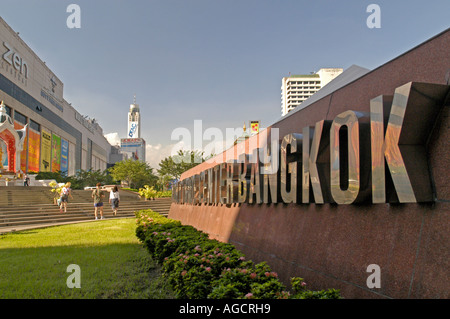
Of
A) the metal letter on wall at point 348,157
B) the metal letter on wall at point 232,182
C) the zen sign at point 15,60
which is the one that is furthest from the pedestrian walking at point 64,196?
the zen sign at point 15,60

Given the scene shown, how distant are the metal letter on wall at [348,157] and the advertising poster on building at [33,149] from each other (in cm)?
5006

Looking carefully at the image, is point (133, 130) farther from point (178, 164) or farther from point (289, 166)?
point (289, 166)

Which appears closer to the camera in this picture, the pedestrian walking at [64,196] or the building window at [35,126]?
the pedestrian walking at [64,196]

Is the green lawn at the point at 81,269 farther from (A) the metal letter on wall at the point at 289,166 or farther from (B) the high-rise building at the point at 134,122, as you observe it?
(B) the high-rise building at the point at 134,122

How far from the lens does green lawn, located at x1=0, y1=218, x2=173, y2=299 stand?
4.73 metres

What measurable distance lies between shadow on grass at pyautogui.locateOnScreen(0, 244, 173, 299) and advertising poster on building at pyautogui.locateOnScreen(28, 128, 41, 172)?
144 ft

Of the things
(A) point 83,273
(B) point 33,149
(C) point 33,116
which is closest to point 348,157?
(A) point 83,273

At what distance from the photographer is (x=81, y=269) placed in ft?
19.8

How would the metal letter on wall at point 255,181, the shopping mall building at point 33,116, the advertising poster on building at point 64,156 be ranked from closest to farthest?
the metal letter on wall at point 255,181, the shopping mall building at point 33,116, the advertising poster on building at point 64,156

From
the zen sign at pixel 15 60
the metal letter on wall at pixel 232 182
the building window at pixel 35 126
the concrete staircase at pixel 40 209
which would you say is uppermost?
the zen sign at pixel 15 60

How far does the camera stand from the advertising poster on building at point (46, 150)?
50.5m

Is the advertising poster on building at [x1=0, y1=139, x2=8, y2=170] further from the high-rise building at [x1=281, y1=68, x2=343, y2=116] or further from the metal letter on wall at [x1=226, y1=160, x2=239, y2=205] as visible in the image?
the high-rise building at [x1=281, y1=68, x2=343, y2=116]
